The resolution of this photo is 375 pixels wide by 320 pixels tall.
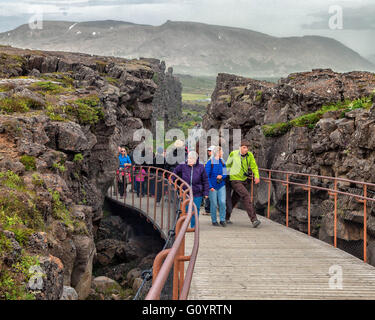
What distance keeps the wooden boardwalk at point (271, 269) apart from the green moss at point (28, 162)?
3553 millimetres

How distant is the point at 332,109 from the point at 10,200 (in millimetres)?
10161

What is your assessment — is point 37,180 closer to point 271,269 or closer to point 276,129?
point 271,269

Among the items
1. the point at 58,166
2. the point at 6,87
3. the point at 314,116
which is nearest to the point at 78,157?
the point at 58,166

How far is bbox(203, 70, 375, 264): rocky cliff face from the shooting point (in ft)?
33.7

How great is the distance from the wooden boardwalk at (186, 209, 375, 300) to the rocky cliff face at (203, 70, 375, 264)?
2095 mm

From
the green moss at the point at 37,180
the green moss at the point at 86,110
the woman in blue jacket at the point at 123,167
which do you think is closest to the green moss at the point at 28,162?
the green moss at the point at 37,180

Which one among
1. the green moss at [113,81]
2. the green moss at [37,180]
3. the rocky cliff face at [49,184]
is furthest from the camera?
the green moss at [113,81]

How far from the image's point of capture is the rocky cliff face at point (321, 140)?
1028cm

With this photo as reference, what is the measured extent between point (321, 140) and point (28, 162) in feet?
27.0

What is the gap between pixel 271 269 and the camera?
6.62 meters

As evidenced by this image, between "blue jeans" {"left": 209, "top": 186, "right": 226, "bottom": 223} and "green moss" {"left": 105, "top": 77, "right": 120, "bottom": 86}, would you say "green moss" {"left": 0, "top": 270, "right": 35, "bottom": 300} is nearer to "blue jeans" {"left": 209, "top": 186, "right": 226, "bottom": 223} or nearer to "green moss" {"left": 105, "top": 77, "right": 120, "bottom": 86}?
"blue jeans" {"left": 209, "top": 186, "right": 226, "bottom": 223}

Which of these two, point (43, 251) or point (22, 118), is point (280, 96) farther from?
point (43, 251)

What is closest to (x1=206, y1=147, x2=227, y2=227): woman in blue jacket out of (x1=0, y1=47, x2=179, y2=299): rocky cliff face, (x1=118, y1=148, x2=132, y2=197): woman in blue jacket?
(x1=0, y1=47, x2=179, y2=299): rocky cliff face

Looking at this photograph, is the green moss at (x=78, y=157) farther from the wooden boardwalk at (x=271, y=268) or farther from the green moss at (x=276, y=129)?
the green moss at (x=276, y=129)
